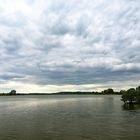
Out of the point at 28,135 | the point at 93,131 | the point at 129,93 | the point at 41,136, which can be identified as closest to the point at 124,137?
the point at 93,131

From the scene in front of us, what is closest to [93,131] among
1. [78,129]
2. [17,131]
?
[78,129]

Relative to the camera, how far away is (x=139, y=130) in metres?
40.3

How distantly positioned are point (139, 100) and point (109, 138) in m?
85.2

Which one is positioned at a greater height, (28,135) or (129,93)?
(129,93)

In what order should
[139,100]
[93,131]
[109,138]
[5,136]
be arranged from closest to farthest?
[109,138] < [5,136] < [93,131] < [139,100]

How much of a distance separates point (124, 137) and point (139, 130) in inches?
280

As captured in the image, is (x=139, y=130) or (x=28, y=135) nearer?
(x=28, y=135)

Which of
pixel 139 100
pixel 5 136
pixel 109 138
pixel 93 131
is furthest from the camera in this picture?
pixel 139 100

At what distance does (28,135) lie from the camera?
36781 mm

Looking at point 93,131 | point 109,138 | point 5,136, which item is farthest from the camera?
point 93,131

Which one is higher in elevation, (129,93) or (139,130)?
(129,93)

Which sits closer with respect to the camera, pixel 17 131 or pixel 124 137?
pixel 124 137

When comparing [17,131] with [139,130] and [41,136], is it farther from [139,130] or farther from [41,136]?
[139,130]

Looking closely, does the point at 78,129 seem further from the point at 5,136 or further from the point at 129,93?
the point at 129,93
